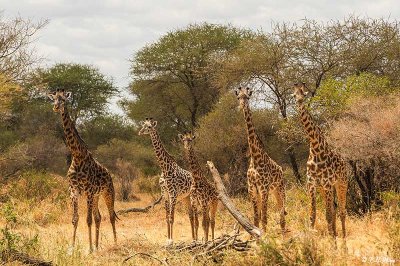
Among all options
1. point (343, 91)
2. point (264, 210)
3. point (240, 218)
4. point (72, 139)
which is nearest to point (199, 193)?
point (264, 210)

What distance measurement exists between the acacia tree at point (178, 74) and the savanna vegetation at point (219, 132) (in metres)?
0.05

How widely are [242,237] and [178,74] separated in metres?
15.2

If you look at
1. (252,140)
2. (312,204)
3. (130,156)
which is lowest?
(312,204)

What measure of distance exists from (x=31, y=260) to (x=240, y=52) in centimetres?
1367

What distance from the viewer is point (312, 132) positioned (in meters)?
9.48

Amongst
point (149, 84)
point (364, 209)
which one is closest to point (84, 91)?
point (149, 84)

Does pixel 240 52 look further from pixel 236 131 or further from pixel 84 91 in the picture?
pixel 84 91

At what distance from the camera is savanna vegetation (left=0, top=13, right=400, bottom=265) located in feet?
29.6

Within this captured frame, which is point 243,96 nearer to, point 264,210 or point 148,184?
point 264,210

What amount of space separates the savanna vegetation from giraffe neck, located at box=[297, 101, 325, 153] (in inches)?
56.2

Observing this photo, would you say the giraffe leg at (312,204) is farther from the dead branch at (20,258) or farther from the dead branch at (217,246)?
the dead branch at (20,258)

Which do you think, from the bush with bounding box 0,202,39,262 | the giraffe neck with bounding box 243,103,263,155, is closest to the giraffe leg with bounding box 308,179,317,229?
the giraffe neck with bounding box 243,103,263,155

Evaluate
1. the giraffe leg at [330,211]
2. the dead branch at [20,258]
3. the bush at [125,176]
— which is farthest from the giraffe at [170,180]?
the bush at [125,176]

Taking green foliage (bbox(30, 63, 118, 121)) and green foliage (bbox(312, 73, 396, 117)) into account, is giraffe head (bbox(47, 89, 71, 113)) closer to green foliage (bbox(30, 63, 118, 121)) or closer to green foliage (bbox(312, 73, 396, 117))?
green foliage (bbox(312, 73, 396, 117))
